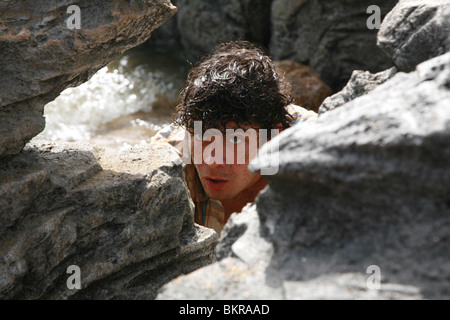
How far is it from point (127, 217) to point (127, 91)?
19.2 feet

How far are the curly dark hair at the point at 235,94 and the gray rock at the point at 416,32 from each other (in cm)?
111

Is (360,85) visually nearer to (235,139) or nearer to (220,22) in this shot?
(235,139)

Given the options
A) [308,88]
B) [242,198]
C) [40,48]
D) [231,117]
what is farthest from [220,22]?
[40,48]

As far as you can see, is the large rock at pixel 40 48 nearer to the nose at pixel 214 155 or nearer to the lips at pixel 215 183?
the nose at pixel 214 155

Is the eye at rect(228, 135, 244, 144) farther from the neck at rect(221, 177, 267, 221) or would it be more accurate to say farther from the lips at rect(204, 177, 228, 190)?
the neck at rect(221, 177, 267, 221)

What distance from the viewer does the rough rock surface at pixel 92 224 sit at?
1.91 meters

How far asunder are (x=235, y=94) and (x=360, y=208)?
68.4 inches

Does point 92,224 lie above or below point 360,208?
below

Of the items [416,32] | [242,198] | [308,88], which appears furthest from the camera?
[308,88]

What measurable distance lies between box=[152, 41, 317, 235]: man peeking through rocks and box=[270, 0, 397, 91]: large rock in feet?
11.5

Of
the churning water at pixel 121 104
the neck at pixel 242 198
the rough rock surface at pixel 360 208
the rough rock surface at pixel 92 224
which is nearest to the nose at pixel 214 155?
the neck at pixel 242 198

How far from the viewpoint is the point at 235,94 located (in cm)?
306

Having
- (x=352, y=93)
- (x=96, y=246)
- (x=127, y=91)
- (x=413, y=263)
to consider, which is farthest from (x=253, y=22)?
(x=413, y=263)

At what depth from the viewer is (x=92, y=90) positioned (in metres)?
7.64
